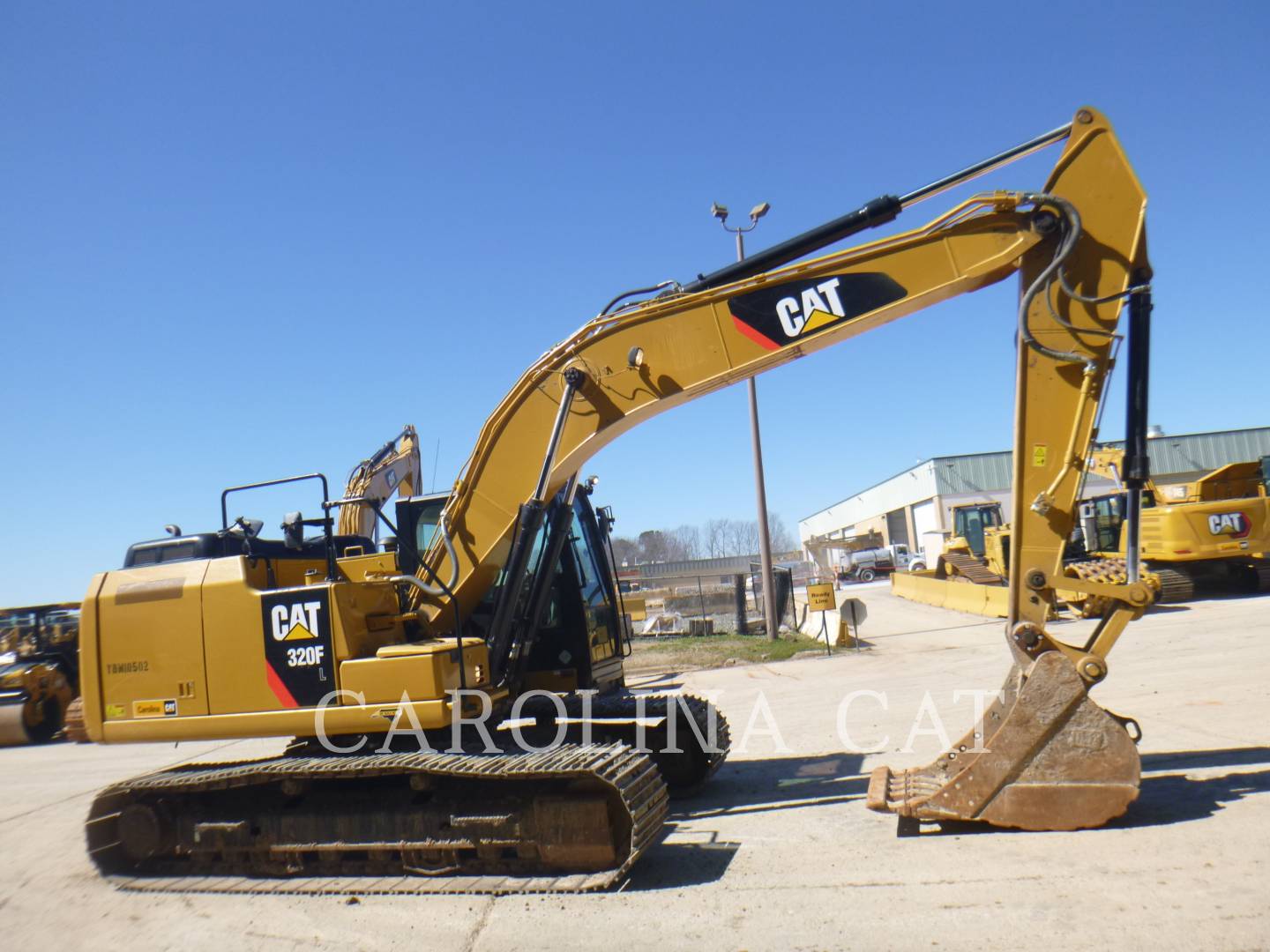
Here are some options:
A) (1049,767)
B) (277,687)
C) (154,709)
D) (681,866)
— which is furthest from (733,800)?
(154,709)

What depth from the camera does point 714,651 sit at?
19.0m

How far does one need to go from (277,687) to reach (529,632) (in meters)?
1.78

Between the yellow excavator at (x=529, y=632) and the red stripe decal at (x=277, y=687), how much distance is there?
22mm

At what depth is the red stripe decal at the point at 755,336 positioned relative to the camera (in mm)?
6445

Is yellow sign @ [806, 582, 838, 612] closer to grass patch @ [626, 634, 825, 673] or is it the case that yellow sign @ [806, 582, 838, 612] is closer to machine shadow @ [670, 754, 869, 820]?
grass patch @ [626, 634, 825, 673]

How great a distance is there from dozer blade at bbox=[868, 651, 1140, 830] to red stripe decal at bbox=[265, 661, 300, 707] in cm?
410

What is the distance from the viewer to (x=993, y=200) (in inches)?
243

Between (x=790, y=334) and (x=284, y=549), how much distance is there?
4.05 meters

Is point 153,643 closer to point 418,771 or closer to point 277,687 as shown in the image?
point 277,687

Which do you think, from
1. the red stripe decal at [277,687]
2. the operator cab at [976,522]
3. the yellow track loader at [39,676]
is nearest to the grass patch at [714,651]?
the yellow track loader at [39,676]

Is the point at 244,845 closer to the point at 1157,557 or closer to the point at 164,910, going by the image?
the point at 164,910

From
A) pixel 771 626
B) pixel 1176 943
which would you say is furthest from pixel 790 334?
pixel 771 626

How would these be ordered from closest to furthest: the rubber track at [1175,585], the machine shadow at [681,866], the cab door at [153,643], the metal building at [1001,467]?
the machine shadow at [681,866], the cab door at [153,643], the rubber track at [1175,585], the metal building at [1001,467]

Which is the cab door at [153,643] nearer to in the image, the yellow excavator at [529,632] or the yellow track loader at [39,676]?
the yellow excavator at [529,632]
